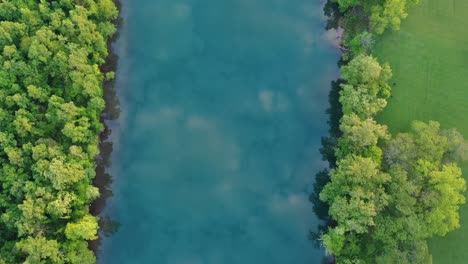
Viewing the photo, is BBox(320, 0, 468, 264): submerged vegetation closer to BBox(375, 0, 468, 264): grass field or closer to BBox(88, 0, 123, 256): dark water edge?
BBox(375, 0, 468, 264): grass field

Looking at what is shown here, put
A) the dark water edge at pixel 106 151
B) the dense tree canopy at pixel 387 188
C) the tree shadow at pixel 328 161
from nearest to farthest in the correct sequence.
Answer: the dense tree canopy at pixel 387 188 < the dark water edge at pixel 106 151 < the tree shadow at pixel 328 161

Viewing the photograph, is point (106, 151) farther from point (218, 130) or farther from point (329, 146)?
point (329, 146)

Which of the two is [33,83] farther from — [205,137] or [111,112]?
[205,137]

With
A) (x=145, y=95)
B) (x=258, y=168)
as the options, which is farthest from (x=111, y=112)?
(x=258, y=168)

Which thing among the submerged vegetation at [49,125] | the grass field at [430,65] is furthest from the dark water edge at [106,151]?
the grass field at [430,65]

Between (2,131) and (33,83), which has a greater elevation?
(33,83)

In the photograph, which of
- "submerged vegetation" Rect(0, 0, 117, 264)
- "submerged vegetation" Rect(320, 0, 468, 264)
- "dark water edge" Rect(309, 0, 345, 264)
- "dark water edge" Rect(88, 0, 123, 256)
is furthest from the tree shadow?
"submerged vegetation" Rect(0, 0, 117, 264)

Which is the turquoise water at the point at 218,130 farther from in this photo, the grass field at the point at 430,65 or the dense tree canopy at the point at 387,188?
the grass field at the point at 430,65
